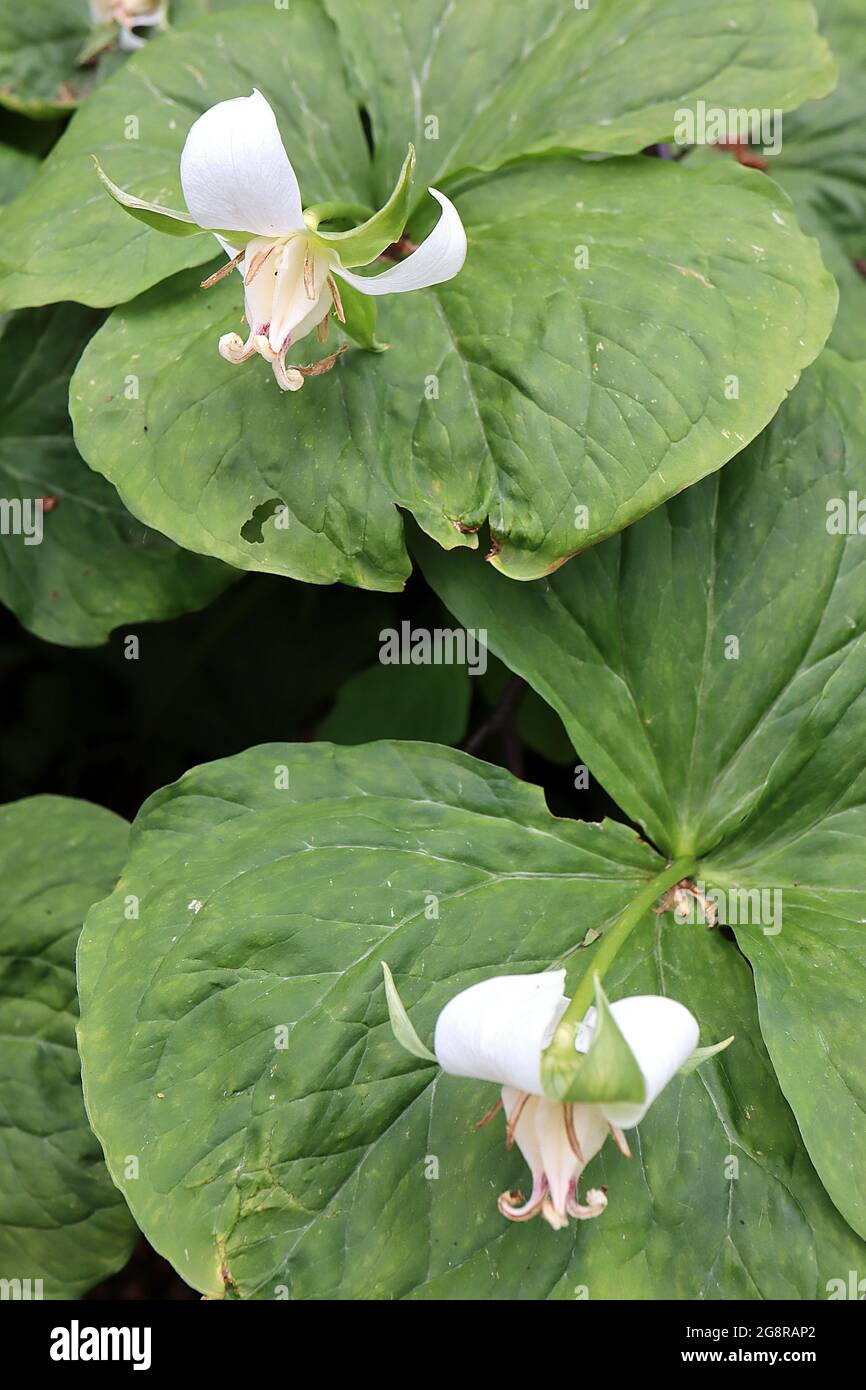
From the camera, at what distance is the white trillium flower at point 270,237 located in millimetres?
1390

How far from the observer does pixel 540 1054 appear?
1242 millimetres

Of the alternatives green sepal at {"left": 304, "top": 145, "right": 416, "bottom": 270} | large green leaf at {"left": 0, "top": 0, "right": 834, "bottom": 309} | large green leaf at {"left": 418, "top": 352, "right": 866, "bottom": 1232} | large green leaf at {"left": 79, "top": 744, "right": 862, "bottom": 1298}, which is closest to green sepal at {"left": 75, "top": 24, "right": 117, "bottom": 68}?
large green leaf at {"left": 0, "top": 0, "right": 834, "bottom": 309}

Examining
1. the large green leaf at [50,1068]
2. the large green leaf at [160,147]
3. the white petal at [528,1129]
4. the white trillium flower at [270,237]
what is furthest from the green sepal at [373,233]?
the large green leaf at [50,1068]

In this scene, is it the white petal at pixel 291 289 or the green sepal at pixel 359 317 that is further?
the green sepal at pixel 359 317

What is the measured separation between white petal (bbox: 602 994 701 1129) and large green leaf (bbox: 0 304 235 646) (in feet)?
4.45

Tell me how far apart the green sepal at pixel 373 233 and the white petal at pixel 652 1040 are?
1.01m

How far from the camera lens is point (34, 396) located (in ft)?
8.41

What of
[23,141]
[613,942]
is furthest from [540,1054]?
[23,141]

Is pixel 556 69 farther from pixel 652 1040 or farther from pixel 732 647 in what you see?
pixel 652 1040

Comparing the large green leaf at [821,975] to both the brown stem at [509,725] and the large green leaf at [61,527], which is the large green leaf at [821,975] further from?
the large green leaf at [61,527]

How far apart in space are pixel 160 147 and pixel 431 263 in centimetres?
94
